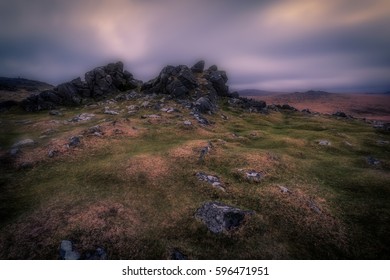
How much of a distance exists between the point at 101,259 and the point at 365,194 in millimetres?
28495

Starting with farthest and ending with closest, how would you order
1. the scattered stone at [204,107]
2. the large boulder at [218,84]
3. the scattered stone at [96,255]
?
the large boulder at [218,84] → the scattered stone at [204,107] → the scattered stone at [96,255]

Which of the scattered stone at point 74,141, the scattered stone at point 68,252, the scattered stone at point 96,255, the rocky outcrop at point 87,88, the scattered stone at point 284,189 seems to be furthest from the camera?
the rocky outcrop at point 87,88

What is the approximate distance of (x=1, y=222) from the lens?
68.7 ft

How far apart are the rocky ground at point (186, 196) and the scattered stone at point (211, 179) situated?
0.13 m

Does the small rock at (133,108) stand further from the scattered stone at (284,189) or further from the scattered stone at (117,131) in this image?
the scattered stone at (284,189)

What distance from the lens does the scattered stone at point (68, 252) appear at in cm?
1723

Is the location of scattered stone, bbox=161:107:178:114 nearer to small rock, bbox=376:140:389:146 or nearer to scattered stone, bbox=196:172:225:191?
scattered stone, bbox=196:172:225:191

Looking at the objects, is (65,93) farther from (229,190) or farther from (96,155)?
(229,190)

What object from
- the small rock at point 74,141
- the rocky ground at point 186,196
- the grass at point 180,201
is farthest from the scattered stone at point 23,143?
the small rock at point 74,141

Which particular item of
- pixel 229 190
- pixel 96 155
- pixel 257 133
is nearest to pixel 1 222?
pixel 96 155

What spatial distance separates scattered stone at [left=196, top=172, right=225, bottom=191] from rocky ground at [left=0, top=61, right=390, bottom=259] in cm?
Answer: 13

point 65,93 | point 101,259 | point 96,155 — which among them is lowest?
point 101,259

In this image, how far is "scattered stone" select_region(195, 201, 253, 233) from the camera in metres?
20.4

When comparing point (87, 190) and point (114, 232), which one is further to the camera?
point (87, 190)
